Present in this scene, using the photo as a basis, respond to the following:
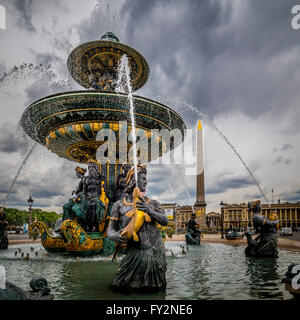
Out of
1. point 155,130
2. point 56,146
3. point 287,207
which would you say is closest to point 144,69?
point 155,130

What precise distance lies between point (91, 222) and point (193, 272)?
402 cm

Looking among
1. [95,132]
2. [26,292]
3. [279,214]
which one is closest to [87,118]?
[95,132]

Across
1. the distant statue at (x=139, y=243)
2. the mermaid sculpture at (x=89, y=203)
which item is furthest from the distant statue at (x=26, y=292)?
the mermaid sculpture at (x=89, y=203)

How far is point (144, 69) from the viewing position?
10.9 m

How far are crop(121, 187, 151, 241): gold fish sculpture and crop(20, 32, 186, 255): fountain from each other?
11.7ft

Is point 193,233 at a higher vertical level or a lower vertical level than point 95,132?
lower

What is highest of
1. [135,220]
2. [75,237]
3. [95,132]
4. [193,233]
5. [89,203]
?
[95,132]

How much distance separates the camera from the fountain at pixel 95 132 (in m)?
7.40

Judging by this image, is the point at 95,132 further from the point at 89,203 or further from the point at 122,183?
the point at 89,203

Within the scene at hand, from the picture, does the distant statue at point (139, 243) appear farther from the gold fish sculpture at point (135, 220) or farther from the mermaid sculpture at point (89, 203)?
the mermaid sculpture at point (89, 203)

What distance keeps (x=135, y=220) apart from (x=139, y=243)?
0.33 m

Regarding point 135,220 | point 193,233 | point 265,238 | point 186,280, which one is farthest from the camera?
point 193,233

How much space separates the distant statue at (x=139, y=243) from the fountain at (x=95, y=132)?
3.64 meters

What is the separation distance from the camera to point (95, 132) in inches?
323
